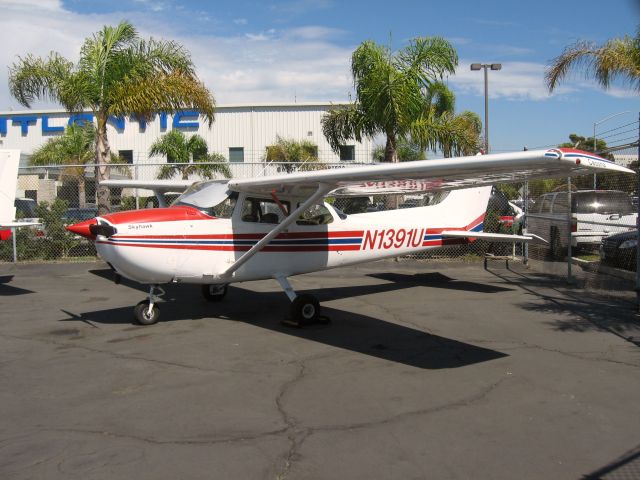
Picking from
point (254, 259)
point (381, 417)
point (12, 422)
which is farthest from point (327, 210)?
point (12, 422)

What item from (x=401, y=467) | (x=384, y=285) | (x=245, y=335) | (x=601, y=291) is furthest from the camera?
(x=384, y=285)

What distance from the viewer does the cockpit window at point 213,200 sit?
26.5 ft

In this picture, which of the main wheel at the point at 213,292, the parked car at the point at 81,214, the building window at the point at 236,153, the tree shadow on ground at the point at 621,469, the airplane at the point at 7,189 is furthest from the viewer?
the building window at the point at 236,153

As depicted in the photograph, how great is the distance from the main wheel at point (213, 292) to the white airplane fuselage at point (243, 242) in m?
1.61

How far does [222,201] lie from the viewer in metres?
8.20

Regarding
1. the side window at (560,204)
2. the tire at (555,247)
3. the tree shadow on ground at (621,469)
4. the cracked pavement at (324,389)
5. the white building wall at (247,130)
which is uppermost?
the white building wall at (247,130)

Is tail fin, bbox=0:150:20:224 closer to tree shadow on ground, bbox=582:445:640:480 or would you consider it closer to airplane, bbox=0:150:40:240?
airplane, bbox=0:150:40:240

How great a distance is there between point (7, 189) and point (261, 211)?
6.23 meters

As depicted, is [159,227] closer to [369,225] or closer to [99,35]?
[369,225]

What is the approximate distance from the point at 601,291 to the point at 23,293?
34.7ft

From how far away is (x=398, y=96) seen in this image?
15.1 m

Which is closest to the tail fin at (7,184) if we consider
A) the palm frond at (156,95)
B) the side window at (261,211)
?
the palm frond at (156,95)

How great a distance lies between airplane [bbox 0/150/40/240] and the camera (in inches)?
449

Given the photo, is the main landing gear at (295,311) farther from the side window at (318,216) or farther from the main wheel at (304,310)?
the side window at (318,216)
